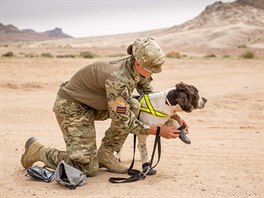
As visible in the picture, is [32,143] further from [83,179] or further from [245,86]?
[245,86]

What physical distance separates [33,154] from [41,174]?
48 cm

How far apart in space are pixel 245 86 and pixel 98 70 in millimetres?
9844

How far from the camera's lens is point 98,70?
19.3ft

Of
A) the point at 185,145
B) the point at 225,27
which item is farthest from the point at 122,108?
the point at 225,27

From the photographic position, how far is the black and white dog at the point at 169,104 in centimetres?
584

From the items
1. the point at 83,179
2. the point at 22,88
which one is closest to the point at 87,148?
the point at 83,179

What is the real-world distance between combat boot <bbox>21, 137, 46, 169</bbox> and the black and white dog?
1.27m

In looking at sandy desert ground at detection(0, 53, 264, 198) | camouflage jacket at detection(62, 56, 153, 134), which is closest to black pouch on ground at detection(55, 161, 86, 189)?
sandy desert ground at detection(0, 53, 264, 198)

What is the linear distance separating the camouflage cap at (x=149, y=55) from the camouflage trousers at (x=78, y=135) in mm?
1044

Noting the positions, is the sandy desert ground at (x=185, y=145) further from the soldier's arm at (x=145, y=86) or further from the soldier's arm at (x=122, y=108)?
the soldier's arm at (x=145, y=86)

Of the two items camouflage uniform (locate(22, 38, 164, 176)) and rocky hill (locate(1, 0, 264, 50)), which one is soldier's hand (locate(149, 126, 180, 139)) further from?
rocky hill (locate(1, 0, 264, 50))

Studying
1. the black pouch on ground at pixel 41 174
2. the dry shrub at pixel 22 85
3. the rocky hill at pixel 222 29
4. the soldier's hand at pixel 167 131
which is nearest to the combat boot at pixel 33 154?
the black pouch on ground at pixel 41 174

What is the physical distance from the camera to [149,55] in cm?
552

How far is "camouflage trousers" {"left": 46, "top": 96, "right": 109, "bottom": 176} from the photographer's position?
6145mm
